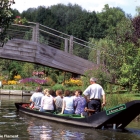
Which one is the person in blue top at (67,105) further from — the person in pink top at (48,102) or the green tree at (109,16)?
the green tree at (109,16)

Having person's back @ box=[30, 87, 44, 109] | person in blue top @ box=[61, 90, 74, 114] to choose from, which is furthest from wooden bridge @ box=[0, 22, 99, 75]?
person in blue top @ box=[61, 90, 74, 114]

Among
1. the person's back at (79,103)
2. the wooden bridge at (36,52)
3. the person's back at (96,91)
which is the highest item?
the wooden bridge at (36,52)

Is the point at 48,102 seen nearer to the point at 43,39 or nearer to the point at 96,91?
the point at 96,91

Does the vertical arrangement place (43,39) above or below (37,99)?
above

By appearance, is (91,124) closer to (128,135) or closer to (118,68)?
(128,135)

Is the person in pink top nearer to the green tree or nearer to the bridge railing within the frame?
the bridge railing

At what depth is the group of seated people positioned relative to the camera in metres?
15.3

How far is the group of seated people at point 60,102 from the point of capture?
15.3 m

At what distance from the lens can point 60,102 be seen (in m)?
17.0

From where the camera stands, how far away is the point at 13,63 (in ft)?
136

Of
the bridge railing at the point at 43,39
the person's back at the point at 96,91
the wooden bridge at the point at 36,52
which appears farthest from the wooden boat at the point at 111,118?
the wooden bridge at the point at 36,52

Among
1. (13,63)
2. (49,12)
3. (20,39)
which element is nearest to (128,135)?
(20,39)

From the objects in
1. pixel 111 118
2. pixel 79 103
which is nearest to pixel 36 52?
pixel 79 103

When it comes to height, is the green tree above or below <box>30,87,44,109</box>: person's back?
above
